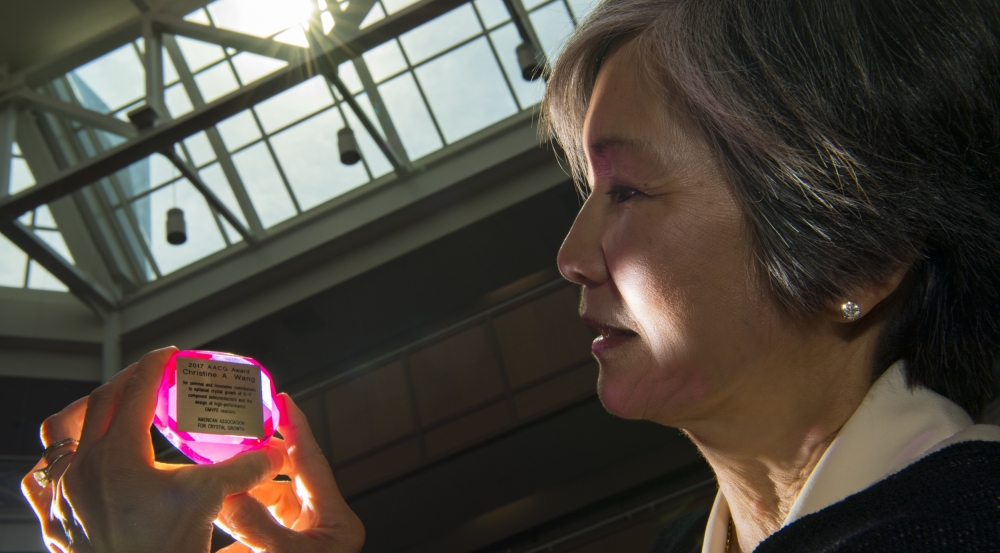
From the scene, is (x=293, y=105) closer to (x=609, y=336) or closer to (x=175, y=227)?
(x=175, y=227)

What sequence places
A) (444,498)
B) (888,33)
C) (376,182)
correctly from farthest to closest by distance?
(376,182) < (444,498) < (888,33)

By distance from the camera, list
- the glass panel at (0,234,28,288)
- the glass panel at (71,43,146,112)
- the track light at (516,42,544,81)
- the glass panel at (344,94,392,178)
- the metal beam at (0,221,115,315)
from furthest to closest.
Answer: the glass panel at (344,94,392,178), the glass panel at (71,43,146,112), the glass panel at (0,234,28,288), the metal beam at (0,221,115,315), the track light at (516,42,544,81)

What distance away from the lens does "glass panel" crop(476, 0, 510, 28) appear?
24.9 ft

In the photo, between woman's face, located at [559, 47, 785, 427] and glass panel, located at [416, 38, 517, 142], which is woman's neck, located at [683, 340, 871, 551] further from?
glass panel, located at [416, 38, 517, 142]

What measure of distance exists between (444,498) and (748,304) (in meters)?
2.47

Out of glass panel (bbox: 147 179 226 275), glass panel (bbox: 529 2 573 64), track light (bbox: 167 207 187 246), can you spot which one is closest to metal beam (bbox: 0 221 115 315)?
glass panel (bbox: 147 179 226 275)

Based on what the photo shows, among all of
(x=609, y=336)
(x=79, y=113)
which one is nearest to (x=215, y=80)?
(x=79, y=113)

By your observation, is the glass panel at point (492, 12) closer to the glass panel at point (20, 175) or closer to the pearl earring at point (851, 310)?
the glass panel at point (20, 175)

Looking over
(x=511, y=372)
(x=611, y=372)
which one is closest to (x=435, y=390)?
(x=511, y=372)

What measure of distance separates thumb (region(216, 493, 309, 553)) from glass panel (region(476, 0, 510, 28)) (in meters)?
7.38

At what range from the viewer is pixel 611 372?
3.06 ft

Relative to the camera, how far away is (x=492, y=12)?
25.2 feet

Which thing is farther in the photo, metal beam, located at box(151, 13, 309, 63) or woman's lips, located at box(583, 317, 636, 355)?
metal beam, located at box(151, 13, 309, 63)

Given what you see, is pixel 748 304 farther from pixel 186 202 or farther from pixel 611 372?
pixel 186 202
